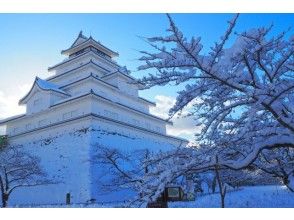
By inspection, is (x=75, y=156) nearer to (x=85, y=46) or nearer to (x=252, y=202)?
(x=85, y=46)

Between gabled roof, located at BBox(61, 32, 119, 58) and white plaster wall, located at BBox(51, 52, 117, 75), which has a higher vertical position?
gabled roof, located at BBox(61, 32, 119, 58)

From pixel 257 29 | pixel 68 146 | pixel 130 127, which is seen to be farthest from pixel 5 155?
pixel 257 29

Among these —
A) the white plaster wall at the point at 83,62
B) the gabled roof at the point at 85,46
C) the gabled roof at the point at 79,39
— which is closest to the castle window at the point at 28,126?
the white plaster wall at the point at 83,62

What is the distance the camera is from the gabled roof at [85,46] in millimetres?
17211

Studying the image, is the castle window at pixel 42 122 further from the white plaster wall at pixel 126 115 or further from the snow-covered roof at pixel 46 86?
the white plaster wall at pixel 126 115

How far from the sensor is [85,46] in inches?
683

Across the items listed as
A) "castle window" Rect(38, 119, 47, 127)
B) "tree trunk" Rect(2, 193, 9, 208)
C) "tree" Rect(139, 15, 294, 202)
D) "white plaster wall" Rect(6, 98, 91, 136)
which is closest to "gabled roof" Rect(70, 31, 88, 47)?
"white plaster wall" Rect(6, 98, 91, 136)

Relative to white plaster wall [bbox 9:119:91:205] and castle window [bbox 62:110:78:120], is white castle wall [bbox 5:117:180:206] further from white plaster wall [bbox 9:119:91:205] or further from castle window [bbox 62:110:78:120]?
castle window [bbox 62:110:78:120]

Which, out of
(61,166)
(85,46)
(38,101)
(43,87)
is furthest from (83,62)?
(61,166)

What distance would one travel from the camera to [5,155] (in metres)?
12.8

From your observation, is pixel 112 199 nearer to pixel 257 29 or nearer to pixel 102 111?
pixel 102 111

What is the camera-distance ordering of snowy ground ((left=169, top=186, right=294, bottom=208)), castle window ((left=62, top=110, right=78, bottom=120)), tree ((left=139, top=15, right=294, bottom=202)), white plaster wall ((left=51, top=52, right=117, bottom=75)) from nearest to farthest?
tree ((left=139, top=15, right=294, bottom=202))
snowy ground ((left=169, top=186, right=294, bottom=208))
castle window ((left=62, top=110, right=78, bottom=120))
white plaster wall ((left=51, top=52, right=117, bottom=75))

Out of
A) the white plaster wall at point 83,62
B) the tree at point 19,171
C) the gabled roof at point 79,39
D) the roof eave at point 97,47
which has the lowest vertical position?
the tree at point 19,171

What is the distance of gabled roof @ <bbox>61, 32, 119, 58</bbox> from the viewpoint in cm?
1721
